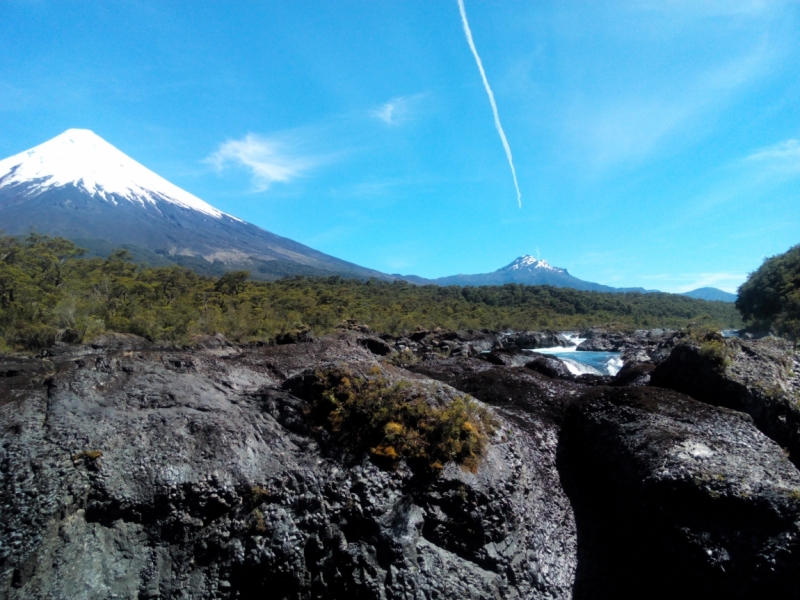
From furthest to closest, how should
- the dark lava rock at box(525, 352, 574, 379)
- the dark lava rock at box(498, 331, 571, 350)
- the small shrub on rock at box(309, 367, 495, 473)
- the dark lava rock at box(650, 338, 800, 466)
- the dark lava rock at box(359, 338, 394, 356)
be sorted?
the dark lava rock at box(498, 331, 571, 350) < the dark lava rock at box(359, 338, 394, 356) < the dark lava rock at box(525, 352, 574, 379) < the dark lava rock at box(650, 338, 800, 466) < the small shrub on rock at box(309, 367, 495, 473)

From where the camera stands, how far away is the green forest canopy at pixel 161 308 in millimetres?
21828

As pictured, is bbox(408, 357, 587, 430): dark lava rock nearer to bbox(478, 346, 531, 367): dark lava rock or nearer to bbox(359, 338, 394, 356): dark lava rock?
bbox(478, 346, 531, 367): dark lava rock

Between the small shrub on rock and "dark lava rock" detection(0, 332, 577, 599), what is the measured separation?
0.24m

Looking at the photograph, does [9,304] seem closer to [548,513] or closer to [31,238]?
[31,238]

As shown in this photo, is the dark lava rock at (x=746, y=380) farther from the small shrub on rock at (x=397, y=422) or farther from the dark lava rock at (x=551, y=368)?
the small shrub on rock at (x=397, y=422)

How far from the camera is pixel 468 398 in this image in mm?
8273

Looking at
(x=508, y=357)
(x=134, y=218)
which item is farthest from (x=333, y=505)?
(x=134, y=218)

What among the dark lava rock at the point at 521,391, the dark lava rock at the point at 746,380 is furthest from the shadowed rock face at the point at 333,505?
the dark lava rock at the point at 521,391

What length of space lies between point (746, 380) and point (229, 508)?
32.2ft

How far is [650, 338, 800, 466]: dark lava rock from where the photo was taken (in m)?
8.09

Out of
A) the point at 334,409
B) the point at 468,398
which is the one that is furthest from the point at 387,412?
the point at 468,398

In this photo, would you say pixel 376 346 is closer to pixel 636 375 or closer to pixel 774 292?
pixel 636 375

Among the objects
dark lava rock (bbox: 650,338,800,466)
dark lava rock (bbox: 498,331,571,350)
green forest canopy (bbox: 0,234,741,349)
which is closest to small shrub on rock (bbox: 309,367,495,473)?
dark lava rock (bbox: 650,338,800,466)

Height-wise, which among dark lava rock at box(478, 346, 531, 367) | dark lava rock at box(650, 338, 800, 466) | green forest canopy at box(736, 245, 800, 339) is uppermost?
green forest canopy at box(736, 245, 800, 339)
